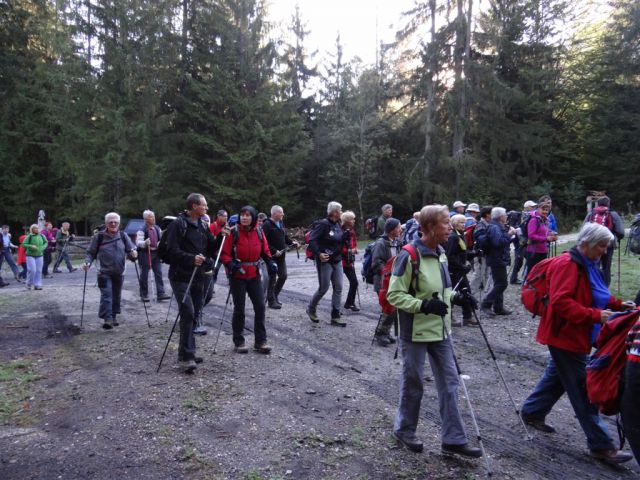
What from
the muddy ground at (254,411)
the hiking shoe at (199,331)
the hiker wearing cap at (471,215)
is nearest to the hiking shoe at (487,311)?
the muddy ground at (254,411)

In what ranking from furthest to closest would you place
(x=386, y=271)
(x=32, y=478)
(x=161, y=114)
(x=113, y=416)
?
(x=161, y=114)
(x=386, y=271)
(x=113, y=416)
(x=32, y=478)

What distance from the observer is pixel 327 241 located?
7867 mm

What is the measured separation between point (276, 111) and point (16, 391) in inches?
984

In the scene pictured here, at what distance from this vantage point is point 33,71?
27297 mm

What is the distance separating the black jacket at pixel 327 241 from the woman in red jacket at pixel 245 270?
1.45m

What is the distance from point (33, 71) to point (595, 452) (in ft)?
107

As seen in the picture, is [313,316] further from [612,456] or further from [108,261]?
[612,456]

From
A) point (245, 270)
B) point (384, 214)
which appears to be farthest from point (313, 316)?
point (384, 214)

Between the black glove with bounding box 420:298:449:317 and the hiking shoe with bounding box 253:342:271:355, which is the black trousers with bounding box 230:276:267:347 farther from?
the black glove with bounding box 420:298:449:317

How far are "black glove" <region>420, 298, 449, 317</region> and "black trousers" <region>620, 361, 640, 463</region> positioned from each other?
119 cm

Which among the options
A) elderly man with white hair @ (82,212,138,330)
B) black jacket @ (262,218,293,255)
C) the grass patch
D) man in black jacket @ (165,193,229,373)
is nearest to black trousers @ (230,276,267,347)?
man in black jacket @ (165,193,229,373)

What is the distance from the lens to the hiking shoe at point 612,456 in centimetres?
365

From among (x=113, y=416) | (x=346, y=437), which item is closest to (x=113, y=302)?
(x=113, y=416)

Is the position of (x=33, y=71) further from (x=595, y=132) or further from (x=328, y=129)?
(x=595, y=132)
